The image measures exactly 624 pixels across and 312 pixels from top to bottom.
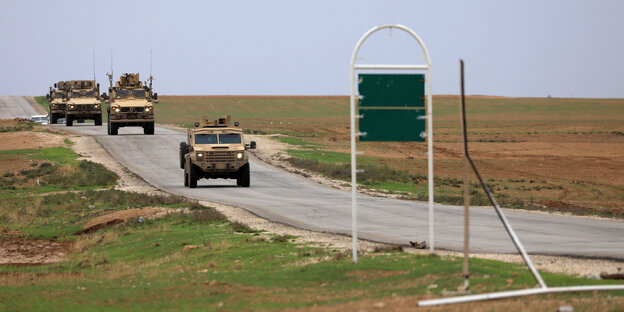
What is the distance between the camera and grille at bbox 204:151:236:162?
3425 cm

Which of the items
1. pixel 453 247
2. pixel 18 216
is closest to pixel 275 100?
pixel 18 216

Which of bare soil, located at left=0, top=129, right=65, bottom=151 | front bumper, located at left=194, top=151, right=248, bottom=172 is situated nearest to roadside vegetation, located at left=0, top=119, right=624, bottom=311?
front bumper, located at left=194, top=151, right=248, bottom=172

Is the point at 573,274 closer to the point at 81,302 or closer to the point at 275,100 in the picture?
the point at 81,302

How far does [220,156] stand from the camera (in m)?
34.3

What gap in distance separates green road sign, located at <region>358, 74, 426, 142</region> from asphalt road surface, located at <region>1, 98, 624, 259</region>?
4.16 metres

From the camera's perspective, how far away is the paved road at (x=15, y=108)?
111219mm

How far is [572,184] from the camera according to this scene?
138ft

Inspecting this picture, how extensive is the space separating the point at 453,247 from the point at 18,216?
57.6ft

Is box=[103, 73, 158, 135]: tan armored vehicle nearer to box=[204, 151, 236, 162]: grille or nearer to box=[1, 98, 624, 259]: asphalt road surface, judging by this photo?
box=[1, 98, 624, 259]: asphalt road surface

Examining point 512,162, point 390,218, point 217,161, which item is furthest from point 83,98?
point 390,218

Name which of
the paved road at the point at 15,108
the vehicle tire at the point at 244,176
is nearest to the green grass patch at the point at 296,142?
Result: the vehicle tire at the point at 244,176

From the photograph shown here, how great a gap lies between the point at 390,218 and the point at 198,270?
9112 mm

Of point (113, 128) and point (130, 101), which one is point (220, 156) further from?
point (113, 128)

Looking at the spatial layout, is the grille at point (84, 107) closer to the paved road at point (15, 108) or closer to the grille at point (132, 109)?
the grille at point (132, 109)
